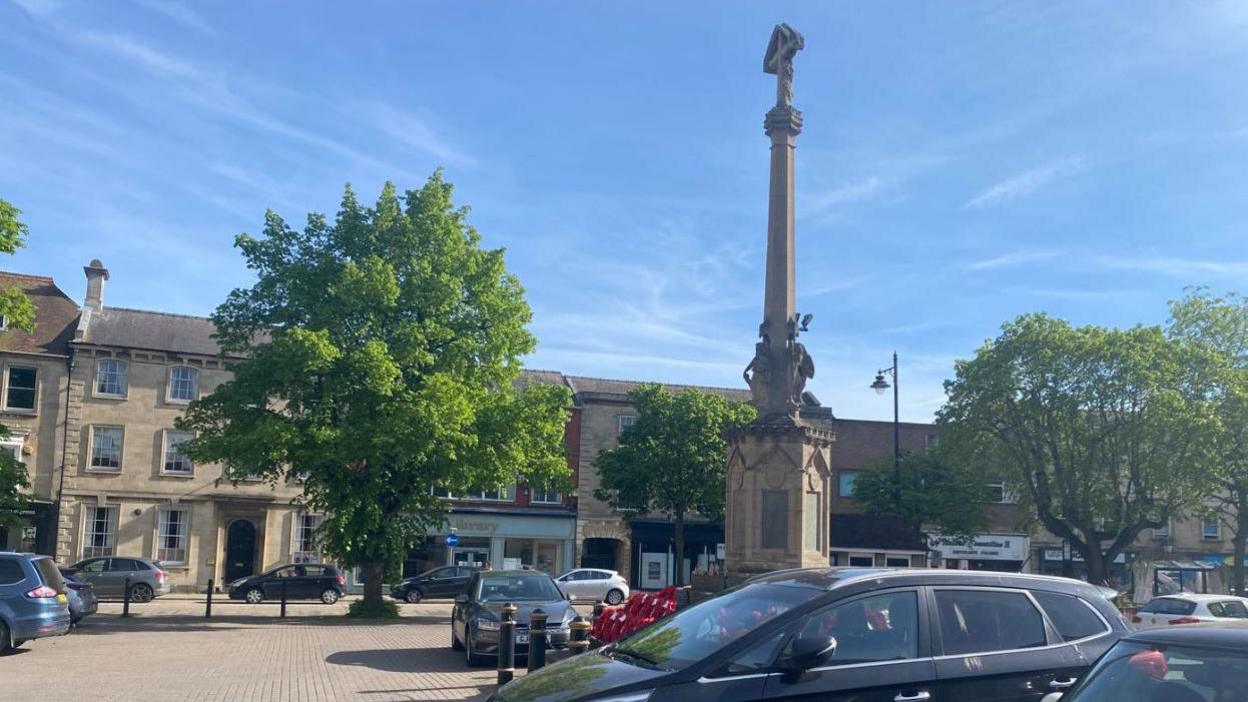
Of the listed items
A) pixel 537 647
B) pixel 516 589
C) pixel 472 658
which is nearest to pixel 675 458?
pixel 516 589

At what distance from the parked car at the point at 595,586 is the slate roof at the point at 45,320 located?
834 inches

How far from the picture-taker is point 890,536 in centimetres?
4600

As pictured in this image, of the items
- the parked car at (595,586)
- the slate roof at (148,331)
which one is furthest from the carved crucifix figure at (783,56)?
the slate roof at (148,331)

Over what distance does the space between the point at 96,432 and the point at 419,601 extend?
48.0 ft

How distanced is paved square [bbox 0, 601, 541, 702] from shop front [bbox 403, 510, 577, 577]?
20.9 meters

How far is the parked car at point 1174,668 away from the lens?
4848 mm

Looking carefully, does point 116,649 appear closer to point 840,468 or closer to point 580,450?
point 580,450

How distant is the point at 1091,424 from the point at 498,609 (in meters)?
27.8

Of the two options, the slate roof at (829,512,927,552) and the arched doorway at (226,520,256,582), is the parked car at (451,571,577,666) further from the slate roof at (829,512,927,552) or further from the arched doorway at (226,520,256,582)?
the slate roof at (829,512,927,552)

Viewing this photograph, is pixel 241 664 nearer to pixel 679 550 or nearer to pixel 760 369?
pixel 760 369

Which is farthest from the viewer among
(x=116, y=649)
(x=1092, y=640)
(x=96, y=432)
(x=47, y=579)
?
(x=96, y=432)

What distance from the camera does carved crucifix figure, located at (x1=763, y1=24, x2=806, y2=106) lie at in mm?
23141

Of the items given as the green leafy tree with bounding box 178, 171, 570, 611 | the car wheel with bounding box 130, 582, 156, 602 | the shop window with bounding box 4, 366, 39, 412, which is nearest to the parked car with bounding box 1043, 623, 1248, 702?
the green leafy tree with bounding box 178, 171, 570, 611

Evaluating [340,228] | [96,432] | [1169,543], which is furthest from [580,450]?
[1169,543]
